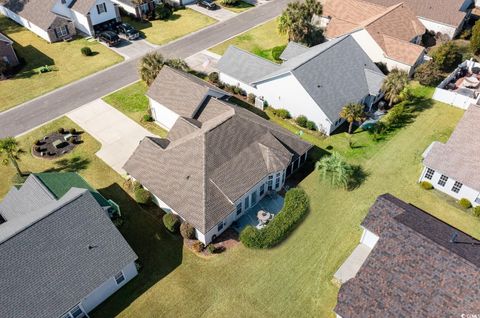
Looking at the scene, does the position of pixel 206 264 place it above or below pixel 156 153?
below

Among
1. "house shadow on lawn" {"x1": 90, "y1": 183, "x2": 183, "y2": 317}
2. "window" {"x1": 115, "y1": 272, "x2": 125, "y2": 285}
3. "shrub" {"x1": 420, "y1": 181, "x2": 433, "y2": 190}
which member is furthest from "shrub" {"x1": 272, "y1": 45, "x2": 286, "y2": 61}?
"window" {"x1": 115, "y1": 272, "x2": 125, "y2": 285}

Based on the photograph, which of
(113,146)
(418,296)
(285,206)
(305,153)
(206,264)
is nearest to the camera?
(418,296)

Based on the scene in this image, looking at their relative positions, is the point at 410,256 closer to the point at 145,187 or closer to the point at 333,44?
the point at 145,187

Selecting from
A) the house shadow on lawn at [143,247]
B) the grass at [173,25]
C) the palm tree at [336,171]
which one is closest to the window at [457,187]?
the palm tree at [336,171]

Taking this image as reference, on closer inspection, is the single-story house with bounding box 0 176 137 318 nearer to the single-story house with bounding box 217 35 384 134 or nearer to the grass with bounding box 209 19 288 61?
the single-story house with bounding box 217 35 384 134

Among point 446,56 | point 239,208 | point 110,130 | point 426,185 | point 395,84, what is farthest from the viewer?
point 446,56

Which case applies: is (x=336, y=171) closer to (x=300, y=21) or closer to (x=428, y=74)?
(x=428, y=74)

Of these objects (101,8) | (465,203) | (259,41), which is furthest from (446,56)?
(101,8)

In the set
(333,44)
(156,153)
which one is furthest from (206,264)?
(333,44)

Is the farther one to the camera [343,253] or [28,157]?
[28,157]
